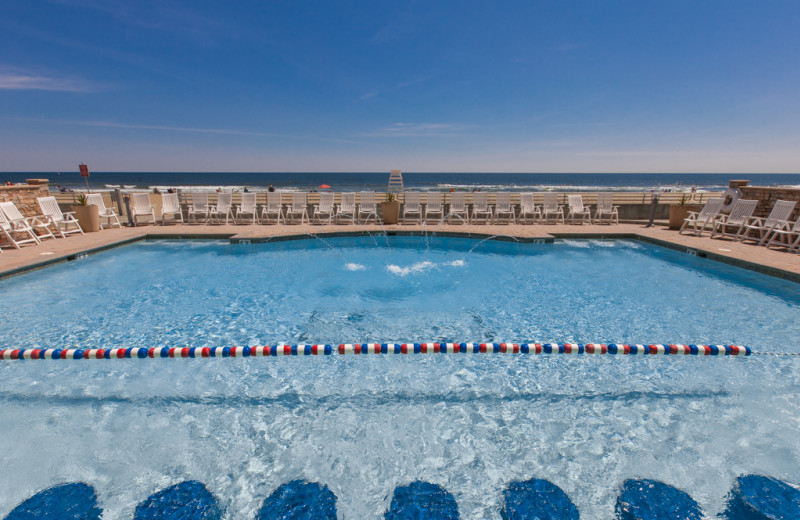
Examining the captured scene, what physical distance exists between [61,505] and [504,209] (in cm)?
1161

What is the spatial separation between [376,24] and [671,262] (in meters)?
16.8

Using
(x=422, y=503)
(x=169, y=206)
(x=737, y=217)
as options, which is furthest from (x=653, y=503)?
(x=169, y=206)

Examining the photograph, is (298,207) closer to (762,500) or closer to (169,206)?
(169,206)

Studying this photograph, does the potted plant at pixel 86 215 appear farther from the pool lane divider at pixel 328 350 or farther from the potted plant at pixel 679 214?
the potted plant at pixel 679 214

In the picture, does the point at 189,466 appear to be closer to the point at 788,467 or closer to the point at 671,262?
the point at 788,467

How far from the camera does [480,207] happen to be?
1191cm

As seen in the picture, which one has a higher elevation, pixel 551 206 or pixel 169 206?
pixel 169 206

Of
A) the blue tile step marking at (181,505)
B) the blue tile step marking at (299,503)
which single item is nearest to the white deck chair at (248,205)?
the blue tile step marking at (181,505)

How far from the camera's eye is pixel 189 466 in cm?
262

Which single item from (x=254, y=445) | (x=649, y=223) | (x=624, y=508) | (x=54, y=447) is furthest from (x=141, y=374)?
(x=649, y=223)

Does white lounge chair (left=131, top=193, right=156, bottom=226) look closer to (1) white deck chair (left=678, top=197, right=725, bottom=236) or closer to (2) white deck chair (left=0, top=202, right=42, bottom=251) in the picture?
(2) white deck chair (left=0, top=202, right=42, bottom=251)

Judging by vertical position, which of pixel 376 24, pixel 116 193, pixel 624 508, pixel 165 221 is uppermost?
pixel 376 24

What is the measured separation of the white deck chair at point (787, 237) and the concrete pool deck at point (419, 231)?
0.28 meters

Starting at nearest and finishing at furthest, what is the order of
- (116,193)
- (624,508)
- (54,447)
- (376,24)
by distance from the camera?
(624,508) → (54,447) → (116,193) → (376,24)
